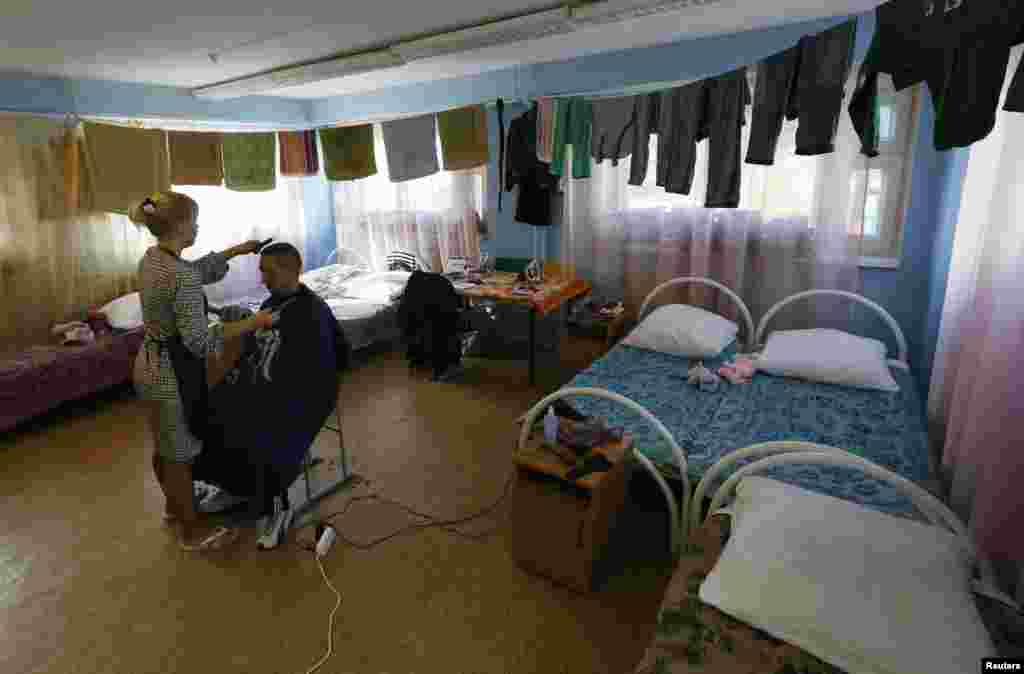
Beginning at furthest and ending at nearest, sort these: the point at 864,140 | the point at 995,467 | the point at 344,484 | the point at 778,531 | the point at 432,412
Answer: the point at 432,412 → the point at 344,484 → the point at 864,140 → the point at 995,467 → the point at 778,531

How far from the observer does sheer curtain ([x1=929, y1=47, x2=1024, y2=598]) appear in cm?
165

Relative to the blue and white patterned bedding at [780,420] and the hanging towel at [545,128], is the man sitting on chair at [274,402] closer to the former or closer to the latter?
the blue and white patterned bedding at [780,420]

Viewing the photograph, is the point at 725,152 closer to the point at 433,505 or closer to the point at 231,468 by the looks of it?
the point at 433,505

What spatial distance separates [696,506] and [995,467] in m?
0.92

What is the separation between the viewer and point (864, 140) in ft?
6.72

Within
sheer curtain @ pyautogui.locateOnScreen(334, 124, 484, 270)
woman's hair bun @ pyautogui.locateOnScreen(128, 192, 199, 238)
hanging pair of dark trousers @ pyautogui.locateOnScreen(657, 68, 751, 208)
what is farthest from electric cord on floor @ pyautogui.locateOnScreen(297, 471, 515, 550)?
sheer curtain @ pyautogui.locateOnScreen(334, 124, 484, 270)

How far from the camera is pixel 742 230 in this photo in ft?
12.5

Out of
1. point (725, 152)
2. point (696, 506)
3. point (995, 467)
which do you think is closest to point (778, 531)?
point (696, 506)

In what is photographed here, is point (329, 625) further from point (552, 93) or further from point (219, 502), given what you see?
point (552, 93)

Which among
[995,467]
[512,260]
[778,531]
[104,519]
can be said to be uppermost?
[512,260]

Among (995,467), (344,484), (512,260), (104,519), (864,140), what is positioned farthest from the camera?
(512,260)

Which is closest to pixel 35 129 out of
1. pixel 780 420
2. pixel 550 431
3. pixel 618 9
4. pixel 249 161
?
pixel 249 161

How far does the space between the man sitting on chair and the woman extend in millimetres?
100

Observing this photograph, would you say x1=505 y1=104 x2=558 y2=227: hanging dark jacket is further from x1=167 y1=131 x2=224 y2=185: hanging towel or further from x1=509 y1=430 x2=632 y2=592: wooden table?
x1=509 y1=430 x2=632 y2=592: wooden table
